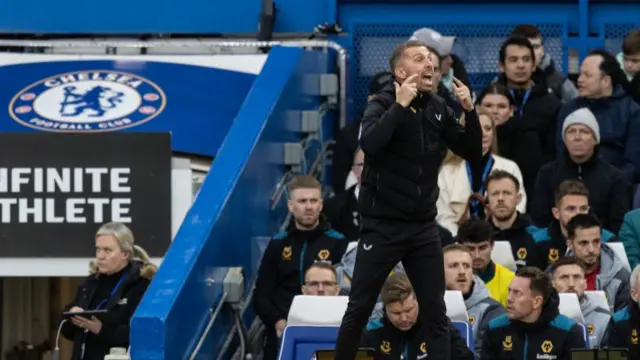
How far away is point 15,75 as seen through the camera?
13289 mm

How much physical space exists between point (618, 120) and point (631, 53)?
63 centimetres

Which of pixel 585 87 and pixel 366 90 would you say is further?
pixel 366 90

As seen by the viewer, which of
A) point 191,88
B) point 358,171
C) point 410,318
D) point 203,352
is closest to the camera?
point 410,318

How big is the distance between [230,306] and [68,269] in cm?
202

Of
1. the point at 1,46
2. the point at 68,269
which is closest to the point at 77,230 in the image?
the point at 68,269

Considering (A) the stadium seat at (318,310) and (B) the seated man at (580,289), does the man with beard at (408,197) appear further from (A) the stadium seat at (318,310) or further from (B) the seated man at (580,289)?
(B) the seated man at (580,289)

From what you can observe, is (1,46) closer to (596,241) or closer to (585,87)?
(585,87)

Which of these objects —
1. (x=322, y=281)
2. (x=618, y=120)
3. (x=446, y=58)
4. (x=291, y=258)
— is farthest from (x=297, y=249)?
(x=618, y=120)

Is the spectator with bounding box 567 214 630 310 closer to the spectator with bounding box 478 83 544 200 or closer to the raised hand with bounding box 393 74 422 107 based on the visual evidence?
the spectator with bounding box 478 83 544 200

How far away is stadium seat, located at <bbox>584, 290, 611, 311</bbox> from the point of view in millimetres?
9594

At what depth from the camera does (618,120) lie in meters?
11.8

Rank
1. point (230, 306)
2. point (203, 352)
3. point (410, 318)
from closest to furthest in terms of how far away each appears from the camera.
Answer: point (410, 318), point (203, 352), point (230, 306)

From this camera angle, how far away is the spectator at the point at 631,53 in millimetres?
12039

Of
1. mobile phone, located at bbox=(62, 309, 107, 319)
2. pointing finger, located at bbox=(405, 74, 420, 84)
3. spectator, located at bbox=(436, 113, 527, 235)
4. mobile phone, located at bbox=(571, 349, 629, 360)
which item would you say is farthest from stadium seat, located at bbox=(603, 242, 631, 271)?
pointing finger, located at bbox=(405, 74, 420, 84)
